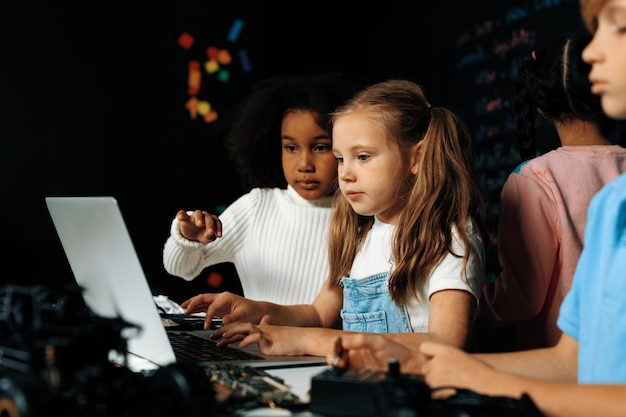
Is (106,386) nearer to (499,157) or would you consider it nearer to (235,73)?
(499,157)

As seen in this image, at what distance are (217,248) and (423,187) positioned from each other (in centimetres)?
94

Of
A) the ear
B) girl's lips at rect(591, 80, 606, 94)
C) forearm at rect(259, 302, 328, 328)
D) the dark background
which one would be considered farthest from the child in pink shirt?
the dark background

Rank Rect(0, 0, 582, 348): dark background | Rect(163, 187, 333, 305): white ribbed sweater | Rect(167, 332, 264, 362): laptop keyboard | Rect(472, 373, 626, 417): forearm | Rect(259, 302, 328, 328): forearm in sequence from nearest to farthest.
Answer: Rect(472, 373, 626, 417): forearm, Rect(167, 332, 264, 362): laptop keyboard, Rect(259, 302, 328, 328): forearm, Rect(163, 187, 333, 305): white ribbed sweater, Rect(0, 0, 582, 348): dark background

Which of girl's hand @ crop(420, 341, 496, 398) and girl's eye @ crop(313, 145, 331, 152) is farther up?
girl's eye @ crop(313, 145, 331, 152)

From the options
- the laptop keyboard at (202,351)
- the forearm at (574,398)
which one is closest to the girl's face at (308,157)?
the laptop keyboard at (202,351)

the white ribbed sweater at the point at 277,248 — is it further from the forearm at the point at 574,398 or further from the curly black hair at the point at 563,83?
the forearm at the point at 574,398

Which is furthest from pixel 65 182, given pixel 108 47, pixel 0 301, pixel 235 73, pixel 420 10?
pixel 0 301

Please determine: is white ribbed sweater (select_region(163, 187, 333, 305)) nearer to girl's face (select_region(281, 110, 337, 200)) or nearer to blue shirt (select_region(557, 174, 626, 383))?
girl's face (select_region(281, 110, 337, 200))

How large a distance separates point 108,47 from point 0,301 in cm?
306

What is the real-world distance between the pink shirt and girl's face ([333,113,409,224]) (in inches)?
12.8

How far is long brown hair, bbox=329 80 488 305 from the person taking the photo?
157 cm

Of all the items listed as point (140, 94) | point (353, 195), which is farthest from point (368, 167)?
point (140, 94)

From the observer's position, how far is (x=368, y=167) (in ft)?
5.41

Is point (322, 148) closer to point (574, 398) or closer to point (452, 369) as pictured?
point (452, 369)
